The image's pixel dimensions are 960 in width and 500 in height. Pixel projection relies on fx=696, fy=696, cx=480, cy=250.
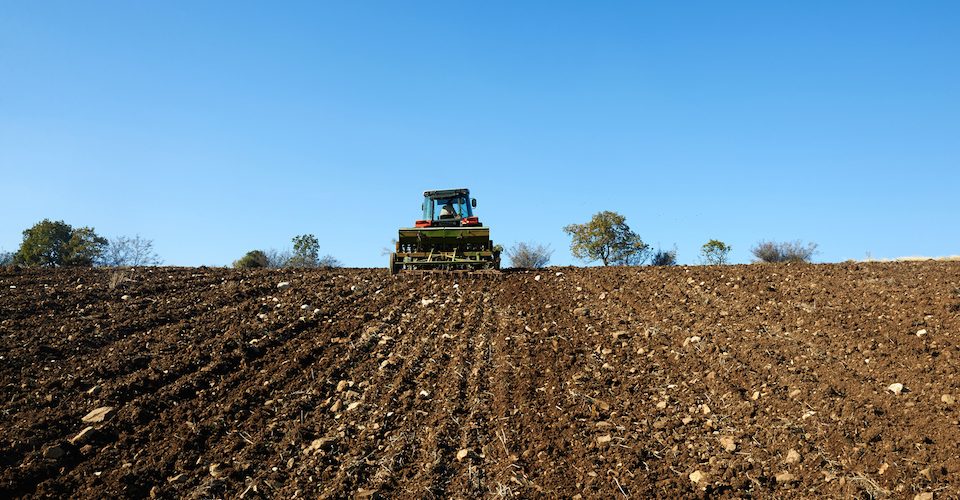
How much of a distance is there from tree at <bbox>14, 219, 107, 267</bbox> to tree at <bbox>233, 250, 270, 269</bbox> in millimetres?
6162

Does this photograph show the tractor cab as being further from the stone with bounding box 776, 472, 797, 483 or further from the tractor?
the stone with bounding box 776, 472, 797, 483

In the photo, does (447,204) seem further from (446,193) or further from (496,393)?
(496,393)

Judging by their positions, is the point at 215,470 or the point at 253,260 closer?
the point at 215,470

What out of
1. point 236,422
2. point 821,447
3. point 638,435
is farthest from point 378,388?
point 821,447

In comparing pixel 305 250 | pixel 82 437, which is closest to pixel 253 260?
pixel 305 250

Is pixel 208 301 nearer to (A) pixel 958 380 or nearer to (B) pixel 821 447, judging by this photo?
(B) pixel 821 447

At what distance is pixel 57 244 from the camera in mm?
32312

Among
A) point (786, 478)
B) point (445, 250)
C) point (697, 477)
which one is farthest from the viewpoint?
point (445, 250)

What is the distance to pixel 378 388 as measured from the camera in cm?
767

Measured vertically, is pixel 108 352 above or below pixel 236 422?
above

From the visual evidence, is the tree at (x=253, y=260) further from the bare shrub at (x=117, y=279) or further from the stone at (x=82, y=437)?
the stone at (x=82, y=437)

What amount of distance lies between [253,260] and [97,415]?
24.7m

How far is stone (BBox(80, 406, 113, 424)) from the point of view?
22.4 ft

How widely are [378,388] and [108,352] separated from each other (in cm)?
378
